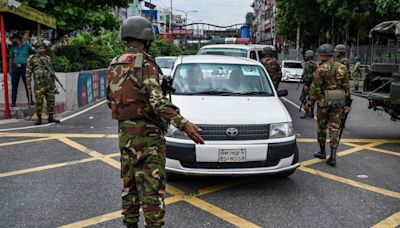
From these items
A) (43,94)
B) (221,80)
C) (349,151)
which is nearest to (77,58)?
(43,94)

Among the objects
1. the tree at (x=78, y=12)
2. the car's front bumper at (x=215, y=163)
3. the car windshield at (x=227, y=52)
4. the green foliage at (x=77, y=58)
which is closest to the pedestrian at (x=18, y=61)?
the green foliage at (x=77, y=58)

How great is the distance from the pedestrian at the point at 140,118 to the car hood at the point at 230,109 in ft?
5.53

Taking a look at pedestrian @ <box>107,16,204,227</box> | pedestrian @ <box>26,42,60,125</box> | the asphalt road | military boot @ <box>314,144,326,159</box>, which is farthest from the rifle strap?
pedestrian @ <box>26,42,60,125</box>

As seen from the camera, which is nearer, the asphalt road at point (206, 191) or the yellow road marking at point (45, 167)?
the asphalt road at point (206, 191)

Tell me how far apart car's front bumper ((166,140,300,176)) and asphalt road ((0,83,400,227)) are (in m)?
0.30

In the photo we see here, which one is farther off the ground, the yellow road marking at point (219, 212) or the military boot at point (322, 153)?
the military boot at point (322, 153)

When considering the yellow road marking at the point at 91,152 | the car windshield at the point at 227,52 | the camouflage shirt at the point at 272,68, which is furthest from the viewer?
the car windshield at the point at 227,52

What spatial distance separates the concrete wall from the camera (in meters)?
11.6

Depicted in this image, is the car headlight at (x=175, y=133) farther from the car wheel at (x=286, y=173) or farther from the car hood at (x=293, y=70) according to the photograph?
the car hood at (x=293, y=70)

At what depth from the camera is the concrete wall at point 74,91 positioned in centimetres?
1159

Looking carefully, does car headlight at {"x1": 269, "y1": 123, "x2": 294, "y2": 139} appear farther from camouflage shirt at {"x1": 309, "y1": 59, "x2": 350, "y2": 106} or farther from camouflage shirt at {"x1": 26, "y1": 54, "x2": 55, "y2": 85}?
camouflage shirt at {"x1": 26, "y1": 54, "x2": 55, "y2": 85}

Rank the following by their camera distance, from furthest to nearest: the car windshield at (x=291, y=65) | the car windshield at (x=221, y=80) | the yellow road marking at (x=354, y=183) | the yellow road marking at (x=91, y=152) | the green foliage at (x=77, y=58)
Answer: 1. the car windshield at (x=291, y=65)
2. the green foliage at (x=77, y=58)
3. the yellow road marking at (x=91, y=152)
4. the car windshield at (x=221, y=80)
5. the yellow road marking at (x=354, y=183)

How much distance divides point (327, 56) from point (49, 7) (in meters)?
10.2

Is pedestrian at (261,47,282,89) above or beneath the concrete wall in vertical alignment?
above
